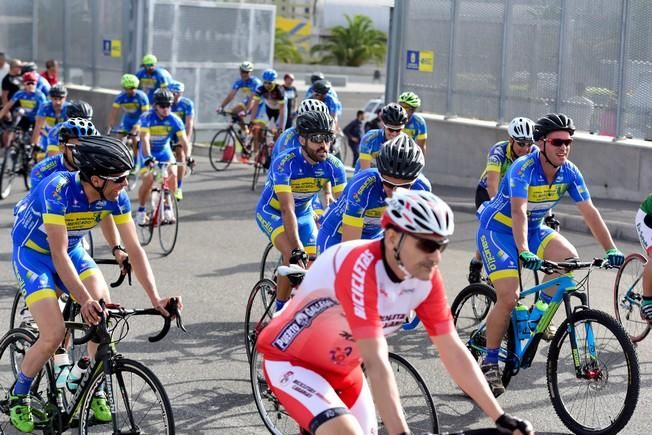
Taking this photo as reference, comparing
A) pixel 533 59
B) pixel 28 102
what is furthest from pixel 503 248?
pixel 28 102

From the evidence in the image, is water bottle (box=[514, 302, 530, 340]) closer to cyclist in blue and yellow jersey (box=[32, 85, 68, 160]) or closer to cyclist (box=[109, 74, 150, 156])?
cyclist in blue and yellow jersey (box=[32, 85, 68, 160])

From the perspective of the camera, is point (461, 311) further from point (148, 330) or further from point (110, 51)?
point (110, 51)

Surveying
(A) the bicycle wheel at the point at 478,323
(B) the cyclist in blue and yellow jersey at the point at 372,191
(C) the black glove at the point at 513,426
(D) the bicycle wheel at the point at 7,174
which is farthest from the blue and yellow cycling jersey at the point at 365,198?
(D) the bicycle wheel at the point at 7,174

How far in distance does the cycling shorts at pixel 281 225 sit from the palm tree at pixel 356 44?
5394 centimetres

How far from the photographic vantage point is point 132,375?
6160mm

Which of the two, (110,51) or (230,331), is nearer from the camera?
(230,331)

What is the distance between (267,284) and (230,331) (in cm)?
166

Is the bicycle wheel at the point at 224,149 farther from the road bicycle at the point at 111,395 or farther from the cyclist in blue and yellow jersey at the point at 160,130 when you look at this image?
the road bicycle at the point at 111,395

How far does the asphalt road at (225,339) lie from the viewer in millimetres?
8086

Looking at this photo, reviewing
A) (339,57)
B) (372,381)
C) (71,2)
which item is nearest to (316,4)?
(339,57)

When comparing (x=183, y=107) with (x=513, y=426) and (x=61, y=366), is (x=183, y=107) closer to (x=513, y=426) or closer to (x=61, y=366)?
(x=61, y=366)

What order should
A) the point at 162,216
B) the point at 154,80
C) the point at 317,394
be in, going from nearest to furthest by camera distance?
the point at 317,394, the point at 162,216, the point at 154,80

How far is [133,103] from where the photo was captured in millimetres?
19812

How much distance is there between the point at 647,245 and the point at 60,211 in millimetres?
4911
